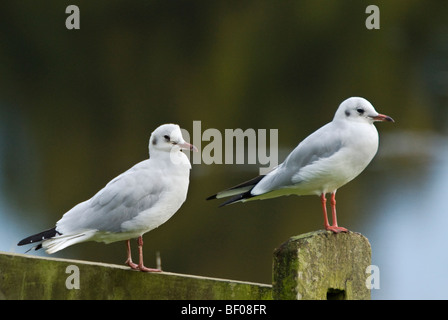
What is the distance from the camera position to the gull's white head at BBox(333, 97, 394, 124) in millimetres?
4547

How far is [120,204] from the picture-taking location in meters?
4.65

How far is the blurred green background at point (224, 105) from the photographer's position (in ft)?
34.4

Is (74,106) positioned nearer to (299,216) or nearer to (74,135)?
(74,135)

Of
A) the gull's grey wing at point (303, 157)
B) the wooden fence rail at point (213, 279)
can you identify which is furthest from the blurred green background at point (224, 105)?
the wooden fence rail at point (213, 279)

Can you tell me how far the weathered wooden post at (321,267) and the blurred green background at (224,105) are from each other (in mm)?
5403

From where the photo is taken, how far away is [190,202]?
1144 centimetres

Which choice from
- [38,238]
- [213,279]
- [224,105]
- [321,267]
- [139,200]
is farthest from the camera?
[224,105]

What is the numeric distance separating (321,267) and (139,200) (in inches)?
58.7

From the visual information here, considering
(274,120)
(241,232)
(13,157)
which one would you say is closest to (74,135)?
(13,157)

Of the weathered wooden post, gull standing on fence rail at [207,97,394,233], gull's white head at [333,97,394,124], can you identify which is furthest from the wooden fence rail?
gull's white head at [333,97,394,124]

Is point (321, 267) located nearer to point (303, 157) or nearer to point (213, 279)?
point (213, 279)

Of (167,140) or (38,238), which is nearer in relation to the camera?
(38,238)

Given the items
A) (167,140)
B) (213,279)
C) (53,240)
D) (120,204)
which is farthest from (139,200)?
(213,279)

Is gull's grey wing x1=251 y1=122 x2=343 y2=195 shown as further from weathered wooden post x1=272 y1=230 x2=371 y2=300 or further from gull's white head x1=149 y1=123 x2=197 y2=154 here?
weathered wooden post x1=272 y1=230 x2=371 y2=300
